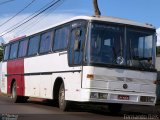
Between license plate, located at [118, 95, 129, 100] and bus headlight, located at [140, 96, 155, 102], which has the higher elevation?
license plate, located at [118, 95, 129, 100]

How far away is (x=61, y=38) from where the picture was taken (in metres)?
17.2

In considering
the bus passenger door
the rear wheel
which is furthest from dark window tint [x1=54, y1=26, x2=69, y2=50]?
the rear wheel

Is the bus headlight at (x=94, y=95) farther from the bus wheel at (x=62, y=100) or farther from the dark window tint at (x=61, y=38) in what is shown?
the dark window tint at (x=61, y=38)

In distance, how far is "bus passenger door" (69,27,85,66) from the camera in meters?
15.1

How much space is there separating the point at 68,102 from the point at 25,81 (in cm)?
590

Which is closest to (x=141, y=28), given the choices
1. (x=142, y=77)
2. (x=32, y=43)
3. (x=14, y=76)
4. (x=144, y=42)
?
(x=144, y=42)

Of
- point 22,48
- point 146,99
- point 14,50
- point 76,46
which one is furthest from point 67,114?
point 14,50

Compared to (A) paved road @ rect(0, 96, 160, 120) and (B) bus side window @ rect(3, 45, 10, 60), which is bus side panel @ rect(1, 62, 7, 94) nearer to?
(B) bus side window @ rect(3, 45, 10, 60)

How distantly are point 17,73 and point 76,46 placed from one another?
8.55 m

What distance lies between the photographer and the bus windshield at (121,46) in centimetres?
1480

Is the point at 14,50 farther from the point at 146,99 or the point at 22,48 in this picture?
the point at 146,99

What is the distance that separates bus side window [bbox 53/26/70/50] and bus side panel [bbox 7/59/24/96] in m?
4.91

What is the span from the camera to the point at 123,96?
15.0m

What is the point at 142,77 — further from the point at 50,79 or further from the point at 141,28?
the point at 50,79
